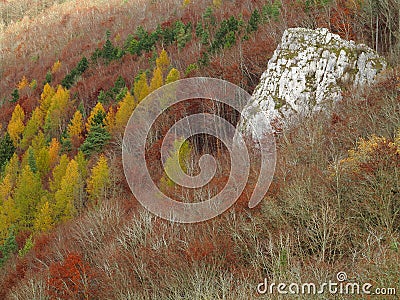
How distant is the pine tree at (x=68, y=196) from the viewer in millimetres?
32500

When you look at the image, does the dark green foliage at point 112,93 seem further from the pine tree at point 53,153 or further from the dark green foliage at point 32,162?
the dark green foliage at point 32,162

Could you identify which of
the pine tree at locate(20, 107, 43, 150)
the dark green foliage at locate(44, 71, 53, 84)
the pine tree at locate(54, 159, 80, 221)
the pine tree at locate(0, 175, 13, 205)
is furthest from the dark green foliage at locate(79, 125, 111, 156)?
the dark green foliage at locate(44, 71, 53, 84)

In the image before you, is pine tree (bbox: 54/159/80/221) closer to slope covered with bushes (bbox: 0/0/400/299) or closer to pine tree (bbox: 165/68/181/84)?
slope covered with bushes (bbox: 0/0/400/299)

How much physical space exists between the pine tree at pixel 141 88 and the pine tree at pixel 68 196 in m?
14.7

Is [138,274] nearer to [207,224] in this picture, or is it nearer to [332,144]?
[207,224]

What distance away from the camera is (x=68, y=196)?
33656mm

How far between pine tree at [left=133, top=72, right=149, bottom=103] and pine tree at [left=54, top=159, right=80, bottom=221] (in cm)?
1468

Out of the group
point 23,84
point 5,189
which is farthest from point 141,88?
point 23,84

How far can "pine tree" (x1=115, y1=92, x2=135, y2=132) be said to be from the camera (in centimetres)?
4309

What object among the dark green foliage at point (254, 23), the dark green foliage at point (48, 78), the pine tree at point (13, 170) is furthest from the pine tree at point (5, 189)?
the dark green foliage at point (48, 78)

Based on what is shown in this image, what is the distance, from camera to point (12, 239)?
30516 mm

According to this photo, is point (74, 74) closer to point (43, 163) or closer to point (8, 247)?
point (43, 163)

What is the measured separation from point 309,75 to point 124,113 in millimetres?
24247

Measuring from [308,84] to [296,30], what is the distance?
14.7 feet
